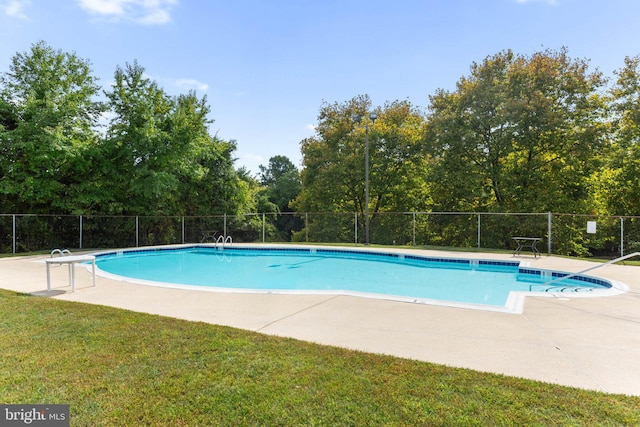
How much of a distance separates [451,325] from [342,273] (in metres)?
5.63

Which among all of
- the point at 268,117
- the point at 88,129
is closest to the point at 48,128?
the point at 88,129

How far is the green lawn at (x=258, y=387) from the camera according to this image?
1.97 m

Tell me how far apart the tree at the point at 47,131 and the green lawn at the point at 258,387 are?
11560mm

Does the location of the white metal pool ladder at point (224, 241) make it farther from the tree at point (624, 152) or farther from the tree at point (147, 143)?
the tree at point (624, 152)

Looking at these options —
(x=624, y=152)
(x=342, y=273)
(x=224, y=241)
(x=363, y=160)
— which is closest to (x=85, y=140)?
(x=224, y=241)

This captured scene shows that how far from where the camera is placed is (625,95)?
15.8 metres

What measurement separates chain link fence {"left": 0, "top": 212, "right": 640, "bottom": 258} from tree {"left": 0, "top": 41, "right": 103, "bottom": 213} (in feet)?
3.23

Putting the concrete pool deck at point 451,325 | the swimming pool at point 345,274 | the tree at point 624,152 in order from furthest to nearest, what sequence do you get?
the tree at point 624,152 < the swimming pool at point 345,274 < the concrete pool deck at point 451,325

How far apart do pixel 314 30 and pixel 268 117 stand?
6.80 meters

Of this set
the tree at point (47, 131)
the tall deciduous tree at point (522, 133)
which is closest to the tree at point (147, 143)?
the tree at point (47, 131)

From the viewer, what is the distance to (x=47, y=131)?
11.6 meters

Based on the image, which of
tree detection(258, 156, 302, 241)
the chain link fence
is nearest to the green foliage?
the chain link fence

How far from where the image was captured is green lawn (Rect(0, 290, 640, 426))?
1.97m

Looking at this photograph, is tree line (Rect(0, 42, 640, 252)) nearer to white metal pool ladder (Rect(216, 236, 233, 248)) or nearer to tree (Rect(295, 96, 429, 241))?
tree (Rect(295, 96, 429, 241))
